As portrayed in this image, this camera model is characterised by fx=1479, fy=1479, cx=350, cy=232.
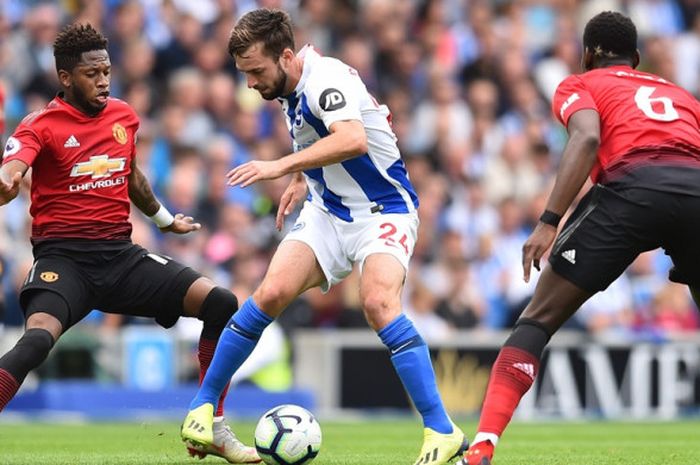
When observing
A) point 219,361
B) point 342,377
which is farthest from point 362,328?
point 219,361

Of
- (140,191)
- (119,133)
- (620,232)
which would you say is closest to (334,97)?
(119,133)

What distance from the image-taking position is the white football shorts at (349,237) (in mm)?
8430

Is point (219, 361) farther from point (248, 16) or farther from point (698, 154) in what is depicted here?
point (698, 154)

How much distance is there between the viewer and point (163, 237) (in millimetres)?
15570

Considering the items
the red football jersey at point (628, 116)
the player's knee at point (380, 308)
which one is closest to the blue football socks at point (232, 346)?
the player's knee at point (380, 308)

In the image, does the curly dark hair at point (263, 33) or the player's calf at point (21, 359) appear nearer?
the player's calf at point (21, 359)

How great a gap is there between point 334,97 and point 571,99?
4.66 feet

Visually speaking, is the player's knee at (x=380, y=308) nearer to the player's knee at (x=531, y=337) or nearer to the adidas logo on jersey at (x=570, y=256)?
the player's knee at (x=531, y=337)

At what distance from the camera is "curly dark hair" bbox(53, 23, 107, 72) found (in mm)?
8484

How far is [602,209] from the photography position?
7328 millimetres

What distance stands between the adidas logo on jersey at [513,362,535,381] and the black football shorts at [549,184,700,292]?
47 cm

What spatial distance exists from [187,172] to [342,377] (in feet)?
9.01

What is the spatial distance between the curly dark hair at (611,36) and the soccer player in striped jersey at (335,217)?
4.35 feet

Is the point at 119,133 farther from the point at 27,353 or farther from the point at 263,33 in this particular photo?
the point at 27,353
